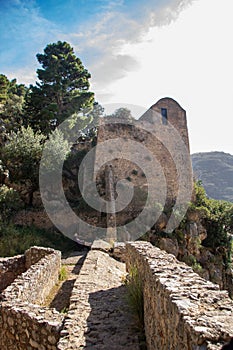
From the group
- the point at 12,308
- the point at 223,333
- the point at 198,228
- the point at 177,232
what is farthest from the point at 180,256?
the point at 223,333

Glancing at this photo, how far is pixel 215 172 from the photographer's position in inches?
2403

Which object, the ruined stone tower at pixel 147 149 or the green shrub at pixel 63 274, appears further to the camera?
the ruined stone tower at pixel 147 149

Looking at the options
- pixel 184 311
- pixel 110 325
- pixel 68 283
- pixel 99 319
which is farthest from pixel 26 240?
pixel 184 311

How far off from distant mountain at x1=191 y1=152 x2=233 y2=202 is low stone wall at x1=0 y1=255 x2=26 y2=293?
46.0 m

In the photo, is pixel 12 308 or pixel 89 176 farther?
pixel 89 176

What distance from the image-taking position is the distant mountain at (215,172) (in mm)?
53625

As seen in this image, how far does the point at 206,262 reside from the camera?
50.2ft

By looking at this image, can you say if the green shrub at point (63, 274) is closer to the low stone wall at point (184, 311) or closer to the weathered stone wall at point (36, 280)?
the weathered stone wall at point (36, 280)

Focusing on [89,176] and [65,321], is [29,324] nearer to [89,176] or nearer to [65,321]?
[65,321]

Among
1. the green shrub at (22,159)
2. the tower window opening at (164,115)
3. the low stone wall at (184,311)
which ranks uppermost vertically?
the tower window opening at (164,115)

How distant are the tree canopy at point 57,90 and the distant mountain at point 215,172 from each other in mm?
34359

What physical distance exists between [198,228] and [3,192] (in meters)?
11.3

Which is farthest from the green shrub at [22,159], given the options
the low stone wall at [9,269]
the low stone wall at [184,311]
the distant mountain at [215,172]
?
the distant mountain at [215,172]

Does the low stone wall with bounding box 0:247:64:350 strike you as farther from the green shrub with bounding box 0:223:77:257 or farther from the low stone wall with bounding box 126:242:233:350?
the green shrub with bounding box 0:223:77:257
